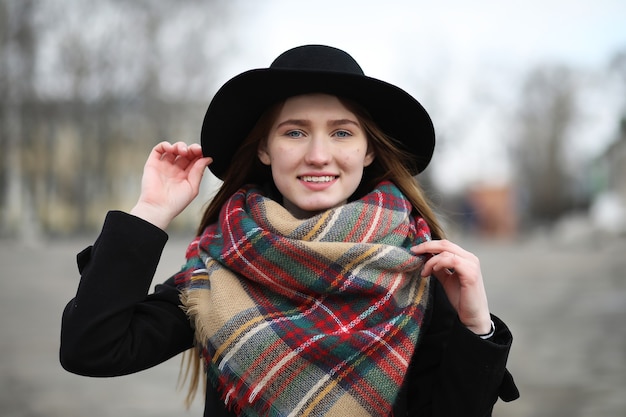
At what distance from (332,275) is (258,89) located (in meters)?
0.62

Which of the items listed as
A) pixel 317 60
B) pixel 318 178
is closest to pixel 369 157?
pixel 318 178

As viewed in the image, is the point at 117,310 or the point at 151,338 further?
the point at 151,338

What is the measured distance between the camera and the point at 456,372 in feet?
5.68

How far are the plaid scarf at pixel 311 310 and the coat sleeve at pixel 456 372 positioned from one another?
0.12 metres

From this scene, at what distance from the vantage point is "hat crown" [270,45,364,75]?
193 centimetres

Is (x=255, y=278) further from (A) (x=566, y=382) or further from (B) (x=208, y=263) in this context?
(A) (x=566, y=382)

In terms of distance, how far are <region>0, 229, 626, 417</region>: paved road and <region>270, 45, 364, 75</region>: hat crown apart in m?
3.51

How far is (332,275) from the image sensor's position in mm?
1826

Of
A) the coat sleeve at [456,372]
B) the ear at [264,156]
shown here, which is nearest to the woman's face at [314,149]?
the ear at [264,156]

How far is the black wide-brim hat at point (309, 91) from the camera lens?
74.9 inches

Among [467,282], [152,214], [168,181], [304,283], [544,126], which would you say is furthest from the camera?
[544,126]

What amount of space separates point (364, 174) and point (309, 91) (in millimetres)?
446

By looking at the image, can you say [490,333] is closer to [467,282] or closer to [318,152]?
[467,282]

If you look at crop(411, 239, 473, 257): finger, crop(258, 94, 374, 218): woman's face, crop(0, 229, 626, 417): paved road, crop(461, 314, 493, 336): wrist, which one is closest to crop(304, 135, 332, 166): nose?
crop(258, 94, 374, 218): woman's face
